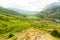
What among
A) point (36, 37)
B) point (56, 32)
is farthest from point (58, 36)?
point (36, 37)

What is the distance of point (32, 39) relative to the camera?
46656 mm

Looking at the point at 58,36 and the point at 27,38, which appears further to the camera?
the point at 58,36

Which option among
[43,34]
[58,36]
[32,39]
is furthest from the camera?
[58,36]

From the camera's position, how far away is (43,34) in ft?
163

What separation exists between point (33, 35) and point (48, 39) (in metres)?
4.83

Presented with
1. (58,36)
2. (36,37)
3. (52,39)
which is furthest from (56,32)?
(36,37)

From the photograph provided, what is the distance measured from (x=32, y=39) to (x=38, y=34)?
10.9ft

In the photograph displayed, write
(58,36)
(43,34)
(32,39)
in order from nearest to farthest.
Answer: (32,39) < (43,34) < (58,36)

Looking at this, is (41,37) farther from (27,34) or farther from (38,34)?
(27,34)

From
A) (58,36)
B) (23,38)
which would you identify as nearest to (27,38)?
(23,38)

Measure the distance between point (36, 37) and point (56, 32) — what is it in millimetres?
13506

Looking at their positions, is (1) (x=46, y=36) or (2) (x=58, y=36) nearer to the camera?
(1) (x=46, y=36)

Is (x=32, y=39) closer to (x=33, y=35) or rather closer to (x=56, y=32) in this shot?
(x=33, y=35)

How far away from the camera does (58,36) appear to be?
5712cm
